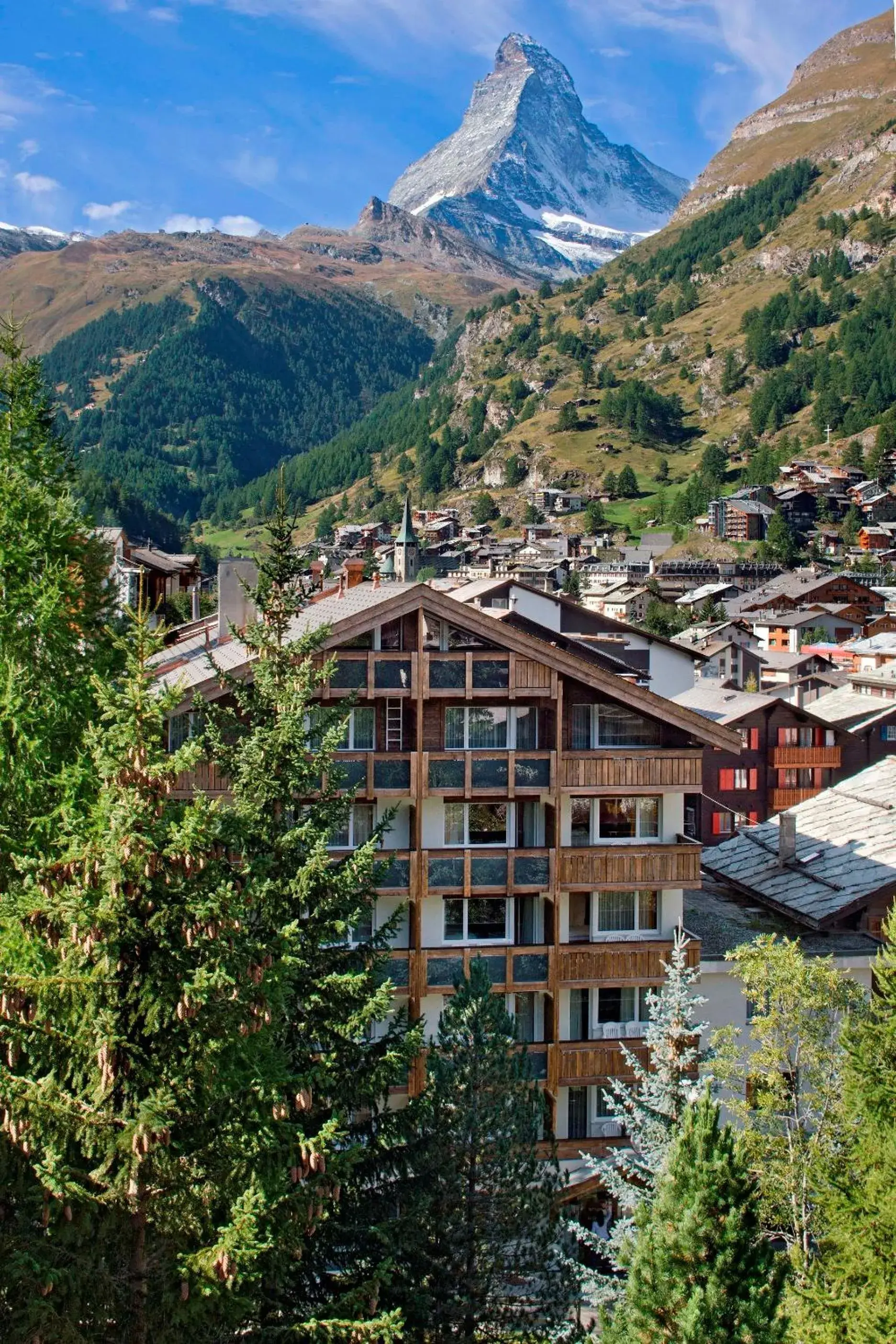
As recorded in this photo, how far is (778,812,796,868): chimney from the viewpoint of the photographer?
120ft

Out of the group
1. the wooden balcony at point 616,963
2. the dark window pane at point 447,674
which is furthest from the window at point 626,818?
the dark window pane at point 447,674

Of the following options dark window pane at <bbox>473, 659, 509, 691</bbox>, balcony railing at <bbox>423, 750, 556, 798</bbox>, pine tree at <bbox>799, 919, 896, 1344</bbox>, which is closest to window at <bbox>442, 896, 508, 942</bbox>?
balcony railing at <bbox>423, 750, 556, 798</bbox>

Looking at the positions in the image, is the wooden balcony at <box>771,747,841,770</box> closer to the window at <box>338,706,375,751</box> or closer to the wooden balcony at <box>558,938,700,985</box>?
the wooden balcony at <box>558,938,700,985</box>

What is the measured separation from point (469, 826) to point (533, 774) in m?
1.85

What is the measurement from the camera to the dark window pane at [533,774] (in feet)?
90.6

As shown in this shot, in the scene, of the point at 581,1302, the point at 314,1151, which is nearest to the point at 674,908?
the point at 581,1302

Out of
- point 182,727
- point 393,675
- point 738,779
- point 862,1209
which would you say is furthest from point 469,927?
point 738,779

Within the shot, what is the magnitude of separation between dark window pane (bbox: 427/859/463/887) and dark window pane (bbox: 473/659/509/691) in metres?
3.66

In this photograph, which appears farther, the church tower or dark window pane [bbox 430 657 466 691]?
the church tower

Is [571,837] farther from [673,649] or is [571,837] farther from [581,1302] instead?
[673,649]

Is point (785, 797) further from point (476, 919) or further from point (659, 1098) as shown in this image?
point (659, 1098)

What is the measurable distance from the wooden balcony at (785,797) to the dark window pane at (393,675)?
4875 centimetres

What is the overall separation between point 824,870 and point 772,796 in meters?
38.0

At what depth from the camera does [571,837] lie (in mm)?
28438
